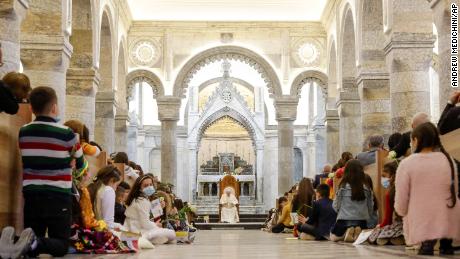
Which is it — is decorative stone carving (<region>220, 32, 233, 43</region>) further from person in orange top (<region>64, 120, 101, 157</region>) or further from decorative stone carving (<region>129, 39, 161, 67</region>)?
person in orange top (<region>64, 120, 101, 157</region>)

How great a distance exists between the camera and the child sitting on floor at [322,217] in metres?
11.1

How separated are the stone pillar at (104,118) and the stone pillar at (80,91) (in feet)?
13.1

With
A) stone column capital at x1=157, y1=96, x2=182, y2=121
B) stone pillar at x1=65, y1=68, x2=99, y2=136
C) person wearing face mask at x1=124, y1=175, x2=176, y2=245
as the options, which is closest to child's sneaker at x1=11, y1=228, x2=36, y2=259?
person wearing face mask at x1=124, y1=175, x2=176, y2=245

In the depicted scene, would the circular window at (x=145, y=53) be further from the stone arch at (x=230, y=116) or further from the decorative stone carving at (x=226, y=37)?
the stone arch at (x=230, y=116)

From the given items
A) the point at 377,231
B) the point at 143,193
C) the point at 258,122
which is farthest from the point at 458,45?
the point at 258,122

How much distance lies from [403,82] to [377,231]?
5772mm

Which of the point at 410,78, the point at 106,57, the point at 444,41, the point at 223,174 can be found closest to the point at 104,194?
the point at 444,41

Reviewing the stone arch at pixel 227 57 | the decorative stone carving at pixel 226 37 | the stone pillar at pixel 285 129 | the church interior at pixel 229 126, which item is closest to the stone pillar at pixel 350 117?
the church interior at pixel 229 126

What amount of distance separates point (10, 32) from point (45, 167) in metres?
4.19

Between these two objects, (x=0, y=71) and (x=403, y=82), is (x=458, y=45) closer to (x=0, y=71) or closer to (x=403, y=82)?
(x=403, y=82)

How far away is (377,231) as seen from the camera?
8.70 meters

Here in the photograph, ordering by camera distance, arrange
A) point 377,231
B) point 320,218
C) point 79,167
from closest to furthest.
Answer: point 79,167 → point 377,231 → point 320,218

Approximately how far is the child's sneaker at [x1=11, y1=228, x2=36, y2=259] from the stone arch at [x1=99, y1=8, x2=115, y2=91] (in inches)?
616

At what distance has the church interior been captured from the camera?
633 centimetres
